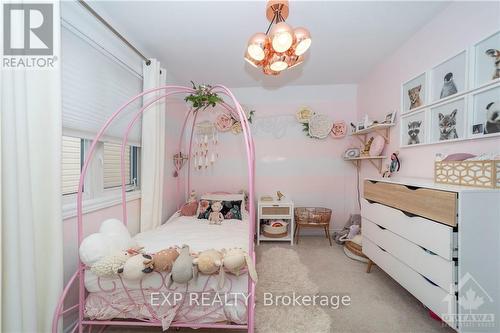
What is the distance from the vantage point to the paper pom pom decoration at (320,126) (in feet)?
10.6

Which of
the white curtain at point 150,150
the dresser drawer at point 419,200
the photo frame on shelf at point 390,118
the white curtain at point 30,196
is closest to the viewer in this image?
the white curtain at point 30,196

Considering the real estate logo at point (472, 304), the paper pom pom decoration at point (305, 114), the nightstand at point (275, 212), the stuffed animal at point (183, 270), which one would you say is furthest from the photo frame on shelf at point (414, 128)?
the stuffed animal at point (183, 270)

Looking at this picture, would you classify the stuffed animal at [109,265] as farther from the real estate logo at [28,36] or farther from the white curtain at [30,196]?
the real estate logo at [28,36]

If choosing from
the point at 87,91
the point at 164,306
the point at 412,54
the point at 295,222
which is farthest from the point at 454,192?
the point at 87,91

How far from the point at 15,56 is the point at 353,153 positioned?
3469 mm

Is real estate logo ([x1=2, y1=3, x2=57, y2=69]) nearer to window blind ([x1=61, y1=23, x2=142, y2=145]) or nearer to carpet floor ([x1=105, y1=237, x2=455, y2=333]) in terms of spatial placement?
window blind ([x1=61, y1=23, x2=142, y2=145])

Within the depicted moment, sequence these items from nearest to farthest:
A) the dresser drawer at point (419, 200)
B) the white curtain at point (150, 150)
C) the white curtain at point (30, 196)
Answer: the white curtain at point (30, 196) → the dresser drawer at point (419, 200) → the white curtain at point (150, 150)

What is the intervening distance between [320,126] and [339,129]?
31 centimetres

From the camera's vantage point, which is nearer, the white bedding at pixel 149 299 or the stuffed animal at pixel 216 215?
the white bedding at pixel 149 299

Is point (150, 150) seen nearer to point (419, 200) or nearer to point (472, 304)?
point (419, 200)

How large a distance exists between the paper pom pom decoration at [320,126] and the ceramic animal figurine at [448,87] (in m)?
1.59

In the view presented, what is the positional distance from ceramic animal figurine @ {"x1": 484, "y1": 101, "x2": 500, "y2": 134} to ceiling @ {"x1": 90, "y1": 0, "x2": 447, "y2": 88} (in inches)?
38.2

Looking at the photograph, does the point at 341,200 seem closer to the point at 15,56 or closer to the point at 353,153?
the point at 353,153

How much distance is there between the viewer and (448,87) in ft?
Result: 5.33
